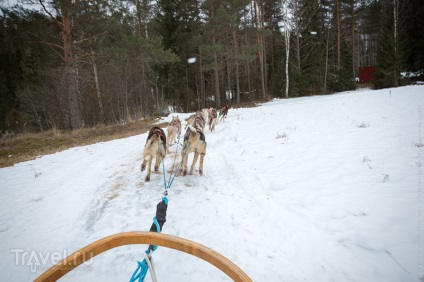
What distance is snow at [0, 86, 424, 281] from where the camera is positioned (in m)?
2.26

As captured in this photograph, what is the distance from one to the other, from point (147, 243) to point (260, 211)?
97.1 inches

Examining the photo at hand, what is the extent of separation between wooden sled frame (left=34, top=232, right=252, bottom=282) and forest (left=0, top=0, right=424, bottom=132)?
13381 mm

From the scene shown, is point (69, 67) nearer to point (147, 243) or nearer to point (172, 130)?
point (172, 130)

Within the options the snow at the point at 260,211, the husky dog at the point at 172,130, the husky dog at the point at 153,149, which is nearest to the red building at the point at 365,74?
the snow at the point at 260,211

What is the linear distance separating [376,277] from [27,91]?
2986cm

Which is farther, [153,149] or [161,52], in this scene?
[161,52]

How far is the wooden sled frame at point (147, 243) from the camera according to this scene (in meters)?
1.14

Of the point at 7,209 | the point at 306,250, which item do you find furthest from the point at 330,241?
the point at 7,209

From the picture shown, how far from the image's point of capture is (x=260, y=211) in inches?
132

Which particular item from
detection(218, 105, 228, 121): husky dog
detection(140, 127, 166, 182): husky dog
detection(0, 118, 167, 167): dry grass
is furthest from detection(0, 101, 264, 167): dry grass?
detection(218, 105, 228, 121): husky dog

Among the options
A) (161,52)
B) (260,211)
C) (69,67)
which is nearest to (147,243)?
(260,211)

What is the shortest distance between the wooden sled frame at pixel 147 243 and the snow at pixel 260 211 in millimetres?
1204

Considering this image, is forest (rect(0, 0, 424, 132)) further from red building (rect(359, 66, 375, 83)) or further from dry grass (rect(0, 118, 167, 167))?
red building (rect(359, 66, 375, 83))

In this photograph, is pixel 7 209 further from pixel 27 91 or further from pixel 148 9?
pixel 27 91
